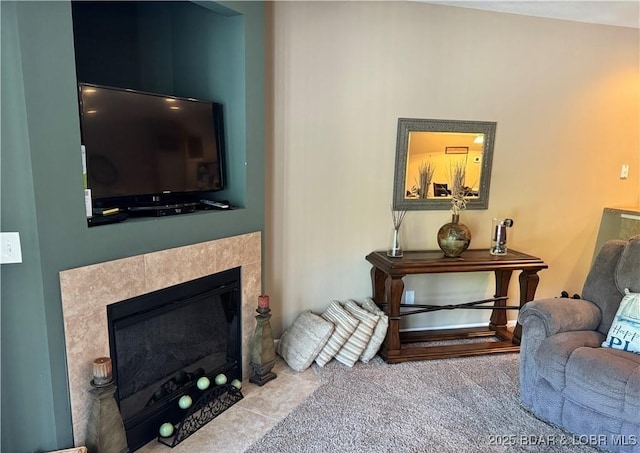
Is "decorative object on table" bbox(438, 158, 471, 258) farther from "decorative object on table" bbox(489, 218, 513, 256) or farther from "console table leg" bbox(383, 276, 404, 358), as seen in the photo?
"console table leg" bbox(383, 276, 404, 358)

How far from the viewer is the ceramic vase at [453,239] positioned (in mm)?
2975

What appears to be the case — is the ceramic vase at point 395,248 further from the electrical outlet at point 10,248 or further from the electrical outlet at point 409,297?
the electrical outlet at point 10,248

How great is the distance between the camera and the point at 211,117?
2.40 m

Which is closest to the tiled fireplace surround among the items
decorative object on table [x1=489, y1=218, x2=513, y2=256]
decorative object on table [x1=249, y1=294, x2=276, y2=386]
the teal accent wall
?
the teal accent wall

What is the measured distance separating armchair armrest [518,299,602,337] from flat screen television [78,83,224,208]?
1.95 metres

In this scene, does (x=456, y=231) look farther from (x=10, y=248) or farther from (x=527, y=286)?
(x=10, y=248)

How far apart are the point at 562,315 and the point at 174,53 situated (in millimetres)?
2806

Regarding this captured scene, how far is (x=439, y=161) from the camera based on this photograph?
316cm

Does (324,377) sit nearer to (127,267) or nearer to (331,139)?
(127,267)

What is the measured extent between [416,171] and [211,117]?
157 centimetres

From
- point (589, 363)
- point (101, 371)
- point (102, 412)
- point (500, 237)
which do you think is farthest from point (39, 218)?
point (500, 237)

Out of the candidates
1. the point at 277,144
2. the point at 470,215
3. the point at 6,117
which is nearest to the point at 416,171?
the point at 470,215

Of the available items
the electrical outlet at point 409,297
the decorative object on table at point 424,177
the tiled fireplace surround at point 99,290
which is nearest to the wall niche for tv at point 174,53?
the tiled fireplace surround at point 99,290

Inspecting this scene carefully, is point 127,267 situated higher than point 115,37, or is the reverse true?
point 115,37
